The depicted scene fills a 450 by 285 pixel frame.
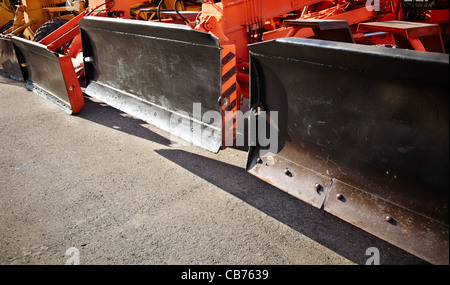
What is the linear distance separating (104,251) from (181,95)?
5.62ft

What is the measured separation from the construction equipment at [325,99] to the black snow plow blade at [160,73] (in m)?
0.02

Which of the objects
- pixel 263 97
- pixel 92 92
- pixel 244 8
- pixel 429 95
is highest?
pixel 244 8

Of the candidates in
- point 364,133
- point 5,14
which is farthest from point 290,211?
point 5,14

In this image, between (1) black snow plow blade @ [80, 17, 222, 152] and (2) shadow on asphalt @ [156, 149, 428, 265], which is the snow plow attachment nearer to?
(1) black snow plow blade @ [80, 17, 222, 152]

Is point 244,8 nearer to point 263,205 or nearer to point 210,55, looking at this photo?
point 210,55

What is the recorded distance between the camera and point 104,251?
223 centimetres

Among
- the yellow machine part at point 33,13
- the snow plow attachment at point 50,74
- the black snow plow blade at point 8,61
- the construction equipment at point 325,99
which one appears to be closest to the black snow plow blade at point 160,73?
the construction equipment at point 325,99

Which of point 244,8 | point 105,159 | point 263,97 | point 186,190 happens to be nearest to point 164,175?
point 186,190

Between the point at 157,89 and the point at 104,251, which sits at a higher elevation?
the point at 157,89

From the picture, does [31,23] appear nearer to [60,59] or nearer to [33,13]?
[33,13]

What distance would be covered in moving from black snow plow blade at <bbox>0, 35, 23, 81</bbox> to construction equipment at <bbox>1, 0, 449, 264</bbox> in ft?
9.42

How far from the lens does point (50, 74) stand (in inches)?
185

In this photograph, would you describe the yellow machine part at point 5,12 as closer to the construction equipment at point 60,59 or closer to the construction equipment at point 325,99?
the construction equipment at point 60,59
